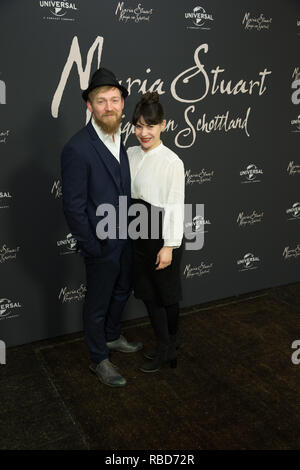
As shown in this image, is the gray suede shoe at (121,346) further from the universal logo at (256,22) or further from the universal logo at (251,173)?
the universal logo at (256,22)

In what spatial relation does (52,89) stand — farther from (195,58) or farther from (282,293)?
(282,293)

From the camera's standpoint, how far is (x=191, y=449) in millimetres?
2170

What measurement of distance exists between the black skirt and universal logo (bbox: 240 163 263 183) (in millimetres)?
1348

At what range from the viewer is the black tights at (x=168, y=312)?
2617mm

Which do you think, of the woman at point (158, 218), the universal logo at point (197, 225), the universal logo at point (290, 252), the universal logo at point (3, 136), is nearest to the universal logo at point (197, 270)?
the universal logo at point (197, 225)

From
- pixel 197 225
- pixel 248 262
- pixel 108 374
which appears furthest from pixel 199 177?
pixel 108 374

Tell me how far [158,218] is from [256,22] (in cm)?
192

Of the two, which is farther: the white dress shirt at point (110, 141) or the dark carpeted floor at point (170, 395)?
the white dress shirt at point (110, 141)

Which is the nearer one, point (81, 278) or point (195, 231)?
point (81, 278)

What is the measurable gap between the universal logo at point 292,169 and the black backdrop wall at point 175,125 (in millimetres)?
25

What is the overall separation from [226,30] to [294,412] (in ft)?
8.45

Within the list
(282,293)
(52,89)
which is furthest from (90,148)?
(282,293)

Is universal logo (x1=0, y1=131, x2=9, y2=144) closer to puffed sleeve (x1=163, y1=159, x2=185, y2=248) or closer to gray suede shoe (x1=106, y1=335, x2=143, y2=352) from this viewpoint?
puffed sleeve (x1=163, y1=159, x2=185, y2=248)

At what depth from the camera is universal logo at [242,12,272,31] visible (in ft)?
10.9
